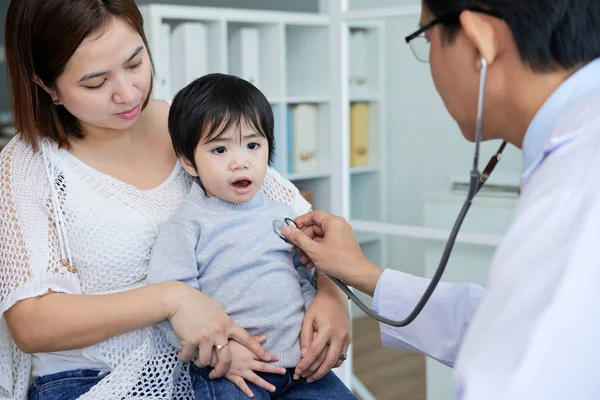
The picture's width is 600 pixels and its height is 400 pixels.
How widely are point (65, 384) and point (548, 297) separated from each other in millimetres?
983

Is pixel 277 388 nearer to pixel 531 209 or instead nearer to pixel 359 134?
pixel 531 209

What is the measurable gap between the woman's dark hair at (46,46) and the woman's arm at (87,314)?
0.32 m

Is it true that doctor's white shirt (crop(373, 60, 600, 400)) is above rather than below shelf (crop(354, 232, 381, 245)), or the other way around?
above

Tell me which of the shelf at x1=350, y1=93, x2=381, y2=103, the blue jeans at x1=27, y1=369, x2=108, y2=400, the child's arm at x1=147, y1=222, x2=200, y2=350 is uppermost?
the shelf at x1=350, y1=93, x2=381, y2=103

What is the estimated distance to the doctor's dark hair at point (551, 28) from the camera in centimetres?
83

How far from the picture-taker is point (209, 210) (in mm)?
1373

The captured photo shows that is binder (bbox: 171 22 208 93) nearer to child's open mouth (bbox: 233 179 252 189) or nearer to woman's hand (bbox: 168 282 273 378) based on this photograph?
child's open mouth (bbox: 233 179 252 189)

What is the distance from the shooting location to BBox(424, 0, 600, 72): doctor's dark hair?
830 millimetres

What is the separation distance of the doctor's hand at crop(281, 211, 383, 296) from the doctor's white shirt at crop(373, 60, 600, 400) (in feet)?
1.98

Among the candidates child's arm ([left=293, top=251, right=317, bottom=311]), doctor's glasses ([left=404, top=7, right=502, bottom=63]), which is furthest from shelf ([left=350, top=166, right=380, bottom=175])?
doctor's glasses ([left=404, top=7, right=502, bottom=63])

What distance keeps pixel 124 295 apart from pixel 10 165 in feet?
1.09

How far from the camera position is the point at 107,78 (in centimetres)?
134

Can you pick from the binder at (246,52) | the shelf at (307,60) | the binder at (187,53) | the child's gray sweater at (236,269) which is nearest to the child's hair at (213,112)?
the child's gray sweater at (236,269)

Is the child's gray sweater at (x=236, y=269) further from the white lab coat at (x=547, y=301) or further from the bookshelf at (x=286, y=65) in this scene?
the bookshelf at (x=286, y=65)
